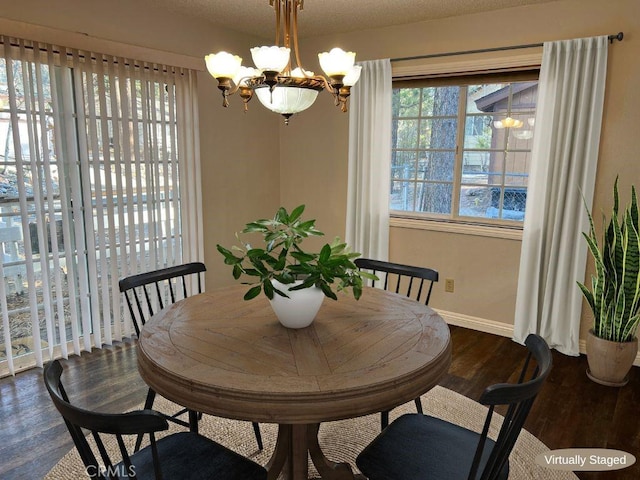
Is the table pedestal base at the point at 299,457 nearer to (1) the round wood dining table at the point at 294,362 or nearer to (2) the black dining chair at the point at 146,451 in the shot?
(1) the round wood dining table at the point at 294,362

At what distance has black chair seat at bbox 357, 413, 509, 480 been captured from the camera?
149 cm

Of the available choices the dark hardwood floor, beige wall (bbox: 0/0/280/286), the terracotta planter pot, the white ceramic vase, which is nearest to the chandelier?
the white ceramic vase

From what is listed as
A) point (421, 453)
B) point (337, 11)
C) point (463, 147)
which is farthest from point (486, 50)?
point (421, 453)

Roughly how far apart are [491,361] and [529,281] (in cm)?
66

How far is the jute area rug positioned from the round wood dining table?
31cm

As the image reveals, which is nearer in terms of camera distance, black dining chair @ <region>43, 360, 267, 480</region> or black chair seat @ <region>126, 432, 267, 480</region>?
black dining chair @ <region>43, 360, 267, 480</region>

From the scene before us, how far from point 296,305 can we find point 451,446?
732 millimetres

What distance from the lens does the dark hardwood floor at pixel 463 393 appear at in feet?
7.31

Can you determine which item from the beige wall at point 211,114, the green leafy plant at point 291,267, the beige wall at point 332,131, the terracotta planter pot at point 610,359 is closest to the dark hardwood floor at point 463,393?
the terracotta planter pot at point 610,359

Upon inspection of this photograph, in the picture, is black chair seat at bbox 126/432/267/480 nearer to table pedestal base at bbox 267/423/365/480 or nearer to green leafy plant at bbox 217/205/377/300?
table pedestal base at bbox 267/423/365/480

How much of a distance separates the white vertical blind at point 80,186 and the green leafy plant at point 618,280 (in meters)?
3.00

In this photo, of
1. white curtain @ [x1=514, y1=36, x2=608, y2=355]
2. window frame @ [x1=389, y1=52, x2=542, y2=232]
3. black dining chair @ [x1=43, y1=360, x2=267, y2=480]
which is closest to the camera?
black dining chair @ [x1=43, y1=360, x2=267, y2=480]

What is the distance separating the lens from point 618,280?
9.18ft

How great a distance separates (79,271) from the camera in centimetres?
313
